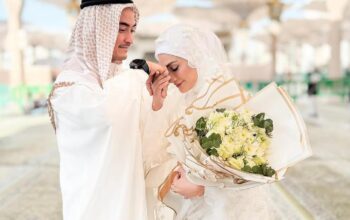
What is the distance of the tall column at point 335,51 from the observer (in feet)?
61.5

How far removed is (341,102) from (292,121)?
16.2 meters

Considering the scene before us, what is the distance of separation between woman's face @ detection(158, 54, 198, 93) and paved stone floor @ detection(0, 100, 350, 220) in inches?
94.3

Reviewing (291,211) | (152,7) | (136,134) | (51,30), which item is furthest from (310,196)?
(51,30)

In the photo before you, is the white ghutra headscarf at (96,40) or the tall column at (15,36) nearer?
the white ghutra headscarf at (96,40)

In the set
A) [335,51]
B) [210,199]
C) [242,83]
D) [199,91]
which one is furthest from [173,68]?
[242,83]

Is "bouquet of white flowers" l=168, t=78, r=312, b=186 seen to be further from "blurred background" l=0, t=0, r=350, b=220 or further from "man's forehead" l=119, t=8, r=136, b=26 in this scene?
"blurred background" l=0, t=0, r=350, b=220

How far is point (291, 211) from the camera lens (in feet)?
14.6

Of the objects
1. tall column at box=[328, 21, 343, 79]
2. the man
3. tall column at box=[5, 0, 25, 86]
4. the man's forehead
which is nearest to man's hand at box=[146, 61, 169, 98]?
the man

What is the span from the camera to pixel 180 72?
225 centimetres

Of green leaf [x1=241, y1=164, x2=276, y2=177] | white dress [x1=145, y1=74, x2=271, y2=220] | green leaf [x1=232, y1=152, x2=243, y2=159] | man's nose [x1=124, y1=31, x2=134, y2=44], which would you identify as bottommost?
white dress [x1=145, y1=74, x2=271, y2=220]

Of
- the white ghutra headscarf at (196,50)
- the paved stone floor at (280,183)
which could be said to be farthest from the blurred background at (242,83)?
the white ghutra headscarf at (196,50)

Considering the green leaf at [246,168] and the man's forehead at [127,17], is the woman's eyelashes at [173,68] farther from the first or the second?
the green leaf at [246,168]

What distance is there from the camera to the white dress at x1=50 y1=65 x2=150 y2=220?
73.2 inches

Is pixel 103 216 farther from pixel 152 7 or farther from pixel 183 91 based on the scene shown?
pixel 152 7
